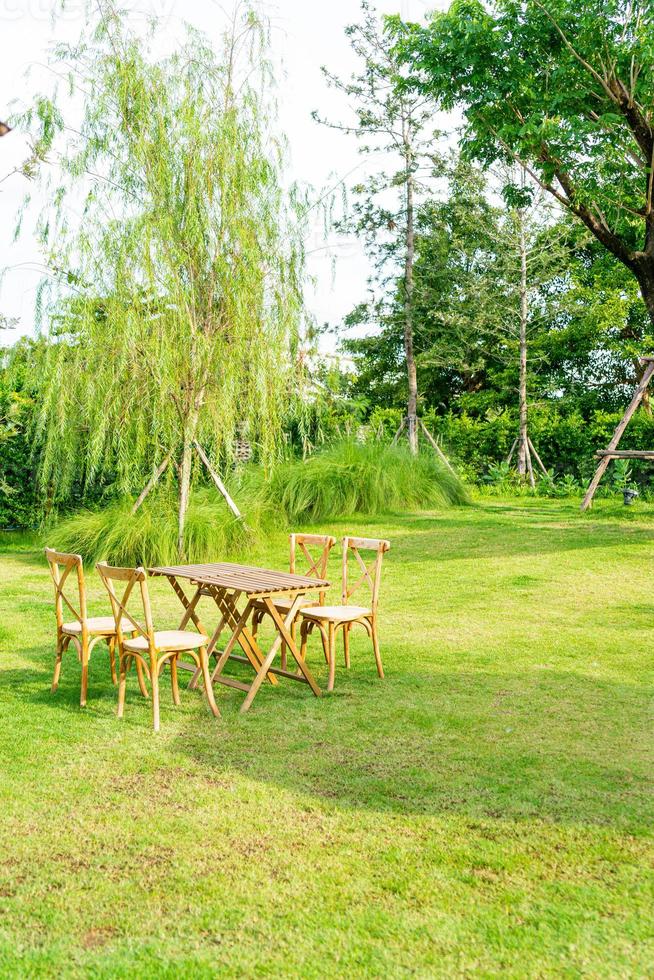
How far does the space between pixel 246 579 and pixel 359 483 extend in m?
9.08

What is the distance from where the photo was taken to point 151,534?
11250mm

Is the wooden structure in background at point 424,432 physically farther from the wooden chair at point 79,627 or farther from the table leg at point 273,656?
the wooden chair at point 79,627

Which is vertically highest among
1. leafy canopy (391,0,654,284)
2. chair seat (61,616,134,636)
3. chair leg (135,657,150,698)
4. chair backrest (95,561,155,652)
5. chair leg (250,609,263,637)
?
leafy canopy (391,0,654,284)

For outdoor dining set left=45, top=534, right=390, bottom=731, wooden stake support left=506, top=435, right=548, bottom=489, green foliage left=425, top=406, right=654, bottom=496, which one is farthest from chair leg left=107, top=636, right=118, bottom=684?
wooden stake support left=506, top=435, right=548, bottom=489

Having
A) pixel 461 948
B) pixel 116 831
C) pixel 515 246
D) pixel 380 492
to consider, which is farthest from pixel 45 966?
pixel 515 246

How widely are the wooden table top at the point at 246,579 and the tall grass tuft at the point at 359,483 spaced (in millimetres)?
7206

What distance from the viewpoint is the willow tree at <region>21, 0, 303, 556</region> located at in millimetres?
10992

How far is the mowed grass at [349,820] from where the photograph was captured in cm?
291

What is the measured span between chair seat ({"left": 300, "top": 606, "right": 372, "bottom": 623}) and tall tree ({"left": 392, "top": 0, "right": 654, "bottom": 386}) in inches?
340

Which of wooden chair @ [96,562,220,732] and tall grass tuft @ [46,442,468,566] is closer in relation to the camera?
wooden chair @ [96,562,220,732]

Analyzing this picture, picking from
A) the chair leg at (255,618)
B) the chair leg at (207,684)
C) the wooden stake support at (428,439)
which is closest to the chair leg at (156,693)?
the chair leg at (207,684)

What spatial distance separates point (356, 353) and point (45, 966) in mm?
26231

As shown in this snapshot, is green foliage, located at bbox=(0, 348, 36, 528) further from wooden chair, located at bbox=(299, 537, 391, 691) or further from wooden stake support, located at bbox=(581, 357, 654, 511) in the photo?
wooden stake support, located at bbox=(581, 357, 654, 511)

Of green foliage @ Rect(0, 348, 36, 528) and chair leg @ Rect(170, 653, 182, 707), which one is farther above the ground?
green foliage @ Rect(0, 348, 36, 528)
